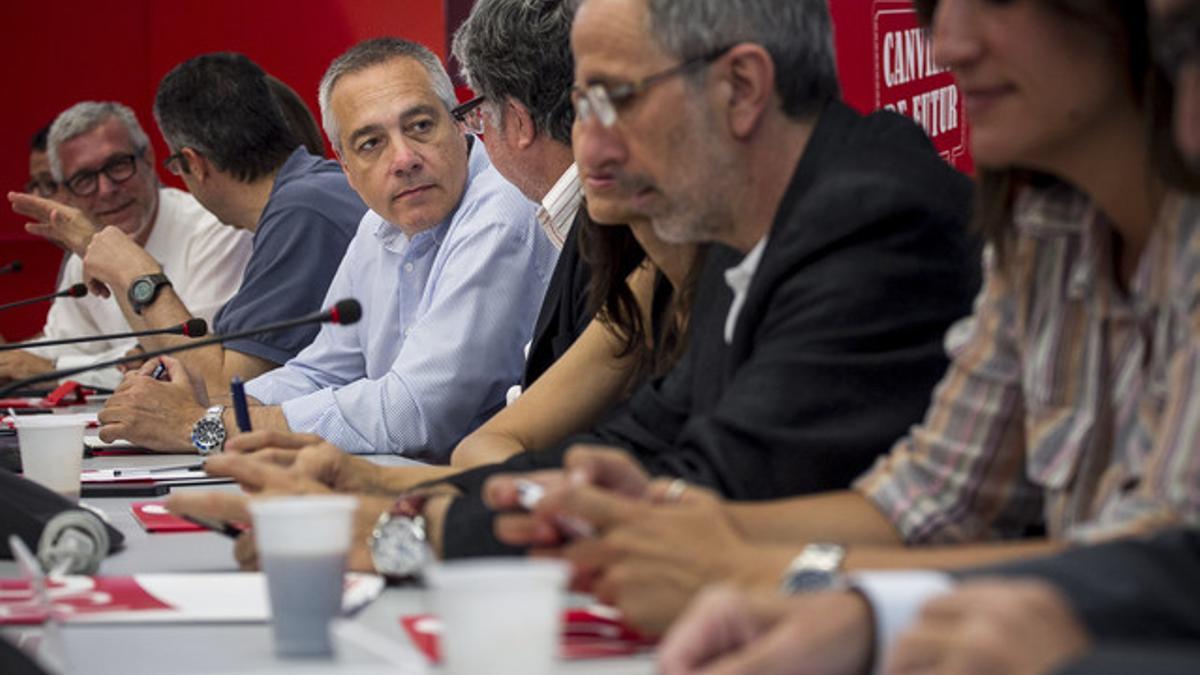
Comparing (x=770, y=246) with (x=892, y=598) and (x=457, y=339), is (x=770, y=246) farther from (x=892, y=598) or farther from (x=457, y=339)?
(x=457, y=339)

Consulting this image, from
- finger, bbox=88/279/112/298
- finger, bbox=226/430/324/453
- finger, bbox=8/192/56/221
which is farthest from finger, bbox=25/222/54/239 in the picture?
finger, bbox=226/430/324/453

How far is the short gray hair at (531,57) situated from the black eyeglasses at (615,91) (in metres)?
1.05

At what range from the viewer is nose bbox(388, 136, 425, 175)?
380 centimetres

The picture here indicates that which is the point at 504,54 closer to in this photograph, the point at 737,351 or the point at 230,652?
the point at 737,351

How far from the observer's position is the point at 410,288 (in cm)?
392

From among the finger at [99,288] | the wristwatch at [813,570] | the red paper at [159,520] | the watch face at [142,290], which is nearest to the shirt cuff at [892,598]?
the wristwatch at [813,570]

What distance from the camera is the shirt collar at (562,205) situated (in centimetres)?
324

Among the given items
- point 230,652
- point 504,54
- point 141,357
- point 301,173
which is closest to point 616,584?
point 230,652

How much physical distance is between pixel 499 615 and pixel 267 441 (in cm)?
124

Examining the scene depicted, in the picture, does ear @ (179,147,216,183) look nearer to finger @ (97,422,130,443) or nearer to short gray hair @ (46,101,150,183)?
short gray hair @ (46,101,150,183)

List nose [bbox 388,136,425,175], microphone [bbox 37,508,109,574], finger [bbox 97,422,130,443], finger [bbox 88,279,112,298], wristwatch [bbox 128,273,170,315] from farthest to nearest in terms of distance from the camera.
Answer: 1. finger [bbox 88,279,112,298]
2. wristwatch [bbox 128,273,170,315]
3. nose [bbox 388,136,425,175]
4. finger [bbox 97,422,130,443]
5. microphone [bbox 37,508,109,574]

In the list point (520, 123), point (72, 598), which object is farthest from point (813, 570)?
point (520, 123)

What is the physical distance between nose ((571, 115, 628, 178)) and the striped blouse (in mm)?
590

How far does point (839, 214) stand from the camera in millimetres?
1899
